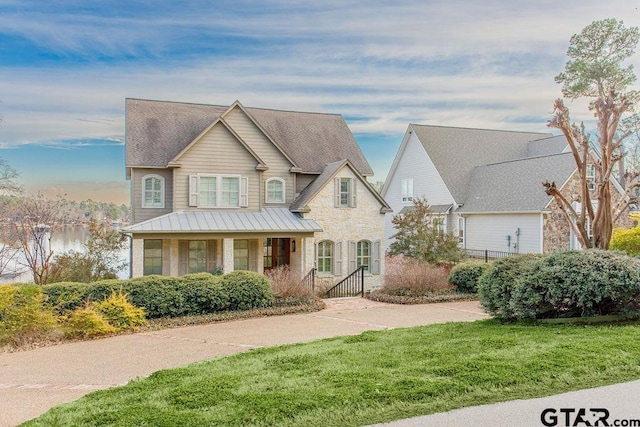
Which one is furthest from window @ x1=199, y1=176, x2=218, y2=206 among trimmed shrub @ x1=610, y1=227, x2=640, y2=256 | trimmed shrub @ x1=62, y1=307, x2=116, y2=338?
Answer: trimmed shrub @ x1=610, y1=227, x2=640, y2=256

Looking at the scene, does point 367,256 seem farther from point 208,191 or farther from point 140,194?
point 140,194

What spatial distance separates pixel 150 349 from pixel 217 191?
1071 cm

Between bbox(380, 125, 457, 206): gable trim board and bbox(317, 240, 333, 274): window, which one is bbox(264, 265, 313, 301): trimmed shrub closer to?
bbox(317, 240, 333, 274): window

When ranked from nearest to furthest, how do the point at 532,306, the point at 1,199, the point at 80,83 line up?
the point at 532,306
the point at 80,83
the point at 1,199

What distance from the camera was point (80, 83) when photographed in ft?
64.6

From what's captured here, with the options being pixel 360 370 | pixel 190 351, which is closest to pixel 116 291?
pixel 190 351

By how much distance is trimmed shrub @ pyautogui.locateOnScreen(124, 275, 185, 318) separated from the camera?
12883 millimetres

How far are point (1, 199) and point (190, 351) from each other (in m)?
18.2

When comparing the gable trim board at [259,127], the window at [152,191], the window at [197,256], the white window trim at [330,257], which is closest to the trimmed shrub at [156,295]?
the window at [197,256]

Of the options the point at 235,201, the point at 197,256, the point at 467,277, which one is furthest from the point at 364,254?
the point at 197,256

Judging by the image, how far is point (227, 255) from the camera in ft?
61.8

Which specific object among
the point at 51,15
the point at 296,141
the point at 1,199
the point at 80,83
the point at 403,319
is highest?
the point at 51,15

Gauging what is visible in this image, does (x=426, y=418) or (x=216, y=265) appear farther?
(x=216, y=265)

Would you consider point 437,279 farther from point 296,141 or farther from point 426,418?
point 426,418
